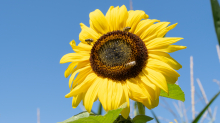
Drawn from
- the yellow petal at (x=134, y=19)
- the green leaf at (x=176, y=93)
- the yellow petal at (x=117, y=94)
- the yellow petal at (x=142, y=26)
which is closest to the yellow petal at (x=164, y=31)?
the yellow petal at (x=142, y=26)

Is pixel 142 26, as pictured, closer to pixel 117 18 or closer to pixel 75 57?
pixel 117 18

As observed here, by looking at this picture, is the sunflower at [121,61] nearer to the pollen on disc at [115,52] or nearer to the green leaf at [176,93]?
the pollen on disc at [115,52]

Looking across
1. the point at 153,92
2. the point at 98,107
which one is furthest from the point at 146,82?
the point at 98,107

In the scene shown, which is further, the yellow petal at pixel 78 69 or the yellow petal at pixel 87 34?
the yellow petal at pixel 87 34

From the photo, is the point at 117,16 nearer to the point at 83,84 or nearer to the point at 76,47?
the point at 76,47

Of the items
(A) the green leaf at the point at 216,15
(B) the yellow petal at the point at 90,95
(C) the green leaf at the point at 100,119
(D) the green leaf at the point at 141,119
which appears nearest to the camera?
(A) the green leaf at the point at 216,15

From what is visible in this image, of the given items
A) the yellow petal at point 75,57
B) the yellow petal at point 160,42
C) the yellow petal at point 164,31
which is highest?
the yellow petal at point 75,57

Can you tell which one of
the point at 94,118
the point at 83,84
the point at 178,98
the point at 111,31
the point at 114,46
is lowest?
the point at 178,98
